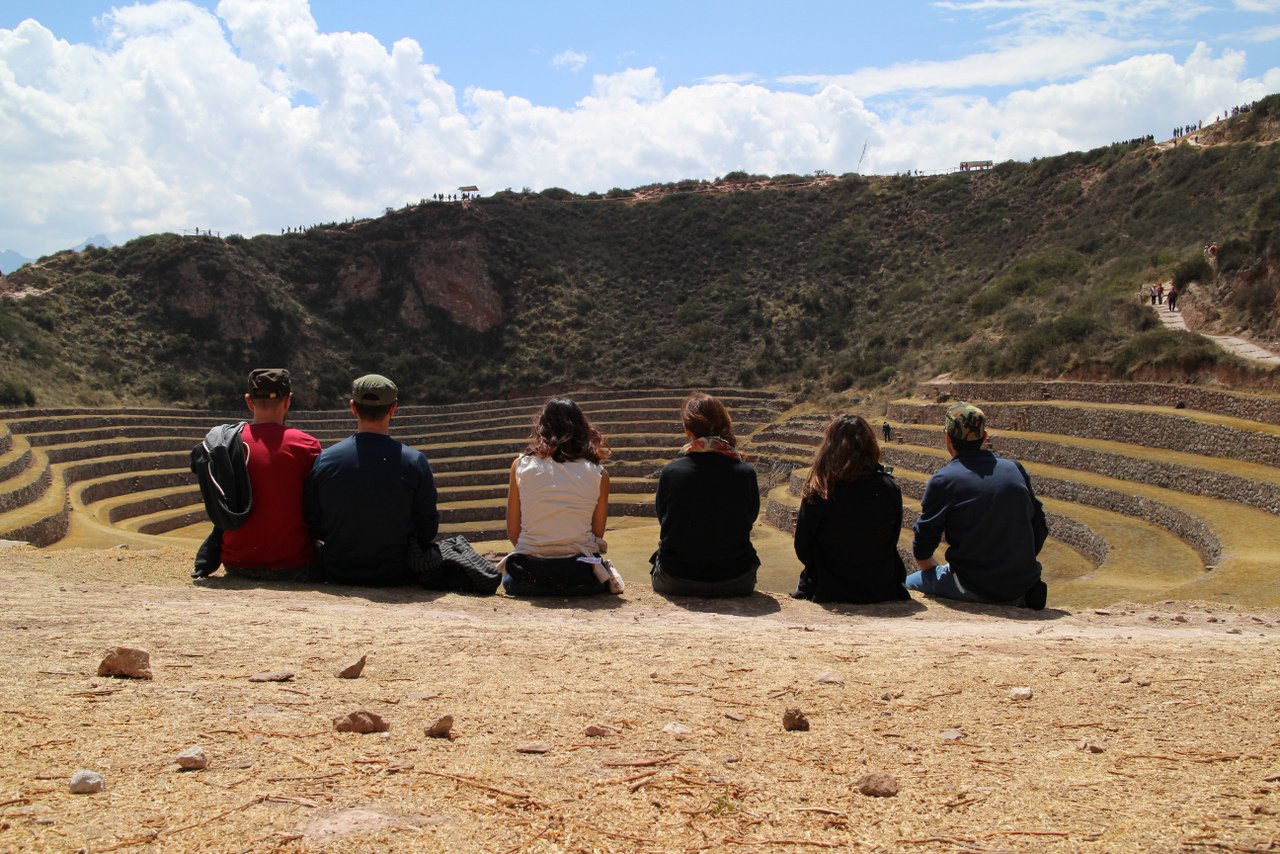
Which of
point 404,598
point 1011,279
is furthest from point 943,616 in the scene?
point 1011,279

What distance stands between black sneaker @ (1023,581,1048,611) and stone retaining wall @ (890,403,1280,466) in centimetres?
1231

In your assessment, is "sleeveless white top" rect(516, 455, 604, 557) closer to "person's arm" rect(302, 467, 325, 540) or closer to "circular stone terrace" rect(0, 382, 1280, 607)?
"person's arm" rect(302, 467, 325, 540)

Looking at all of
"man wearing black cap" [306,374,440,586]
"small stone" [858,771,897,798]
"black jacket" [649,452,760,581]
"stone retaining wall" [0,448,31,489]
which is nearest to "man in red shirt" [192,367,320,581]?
"man wearing black cap" [306,374,440,586]

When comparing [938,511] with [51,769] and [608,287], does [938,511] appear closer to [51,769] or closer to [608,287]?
[51,769]

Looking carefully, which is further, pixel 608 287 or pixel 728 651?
pixel 608 287

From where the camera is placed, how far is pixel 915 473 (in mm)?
23234

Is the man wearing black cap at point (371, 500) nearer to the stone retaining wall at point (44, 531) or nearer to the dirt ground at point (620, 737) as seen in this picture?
the dirt ground at point (620, 737)

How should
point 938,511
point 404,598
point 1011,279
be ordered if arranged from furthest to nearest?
point 1011,279 → point 938,511 → point 404,598

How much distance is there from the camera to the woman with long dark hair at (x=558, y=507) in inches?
271

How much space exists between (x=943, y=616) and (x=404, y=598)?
388 cm

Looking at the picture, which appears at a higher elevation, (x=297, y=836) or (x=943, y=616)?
(x=297, y=836)

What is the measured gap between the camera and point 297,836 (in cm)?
271

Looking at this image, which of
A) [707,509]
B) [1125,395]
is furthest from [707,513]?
[1125,395]

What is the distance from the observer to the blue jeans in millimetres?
7328
